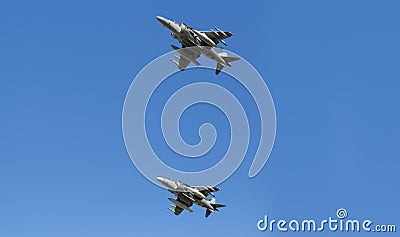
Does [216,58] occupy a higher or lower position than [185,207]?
higher

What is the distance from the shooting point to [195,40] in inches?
3219

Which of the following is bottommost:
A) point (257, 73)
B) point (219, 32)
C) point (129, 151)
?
point (129, 151)

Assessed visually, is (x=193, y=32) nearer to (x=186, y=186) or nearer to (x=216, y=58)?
(x=216, y=58)

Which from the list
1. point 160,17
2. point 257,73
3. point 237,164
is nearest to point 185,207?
point 237,164

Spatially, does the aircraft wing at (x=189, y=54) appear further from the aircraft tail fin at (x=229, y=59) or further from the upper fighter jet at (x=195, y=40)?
the aircraft tail fin at (x=229, y=59)

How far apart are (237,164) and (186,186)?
18.8 metres

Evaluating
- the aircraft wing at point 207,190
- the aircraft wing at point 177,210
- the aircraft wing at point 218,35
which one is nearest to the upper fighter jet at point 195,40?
the aircraft wing at point 218,35

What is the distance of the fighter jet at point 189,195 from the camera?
8588cm

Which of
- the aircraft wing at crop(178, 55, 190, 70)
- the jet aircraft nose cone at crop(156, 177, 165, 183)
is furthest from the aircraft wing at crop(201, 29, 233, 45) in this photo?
the jet aircraft nose cone at crop(156, 177, 165, 183)

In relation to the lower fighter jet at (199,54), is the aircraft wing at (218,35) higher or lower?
higher

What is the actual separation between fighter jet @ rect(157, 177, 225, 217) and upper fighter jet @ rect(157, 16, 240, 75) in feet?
67.6

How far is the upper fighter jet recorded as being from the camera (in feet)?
266

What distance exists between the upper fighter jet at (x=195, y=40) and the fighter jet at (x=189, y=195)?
2060cm

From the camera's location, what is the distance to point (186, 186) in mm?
86812
